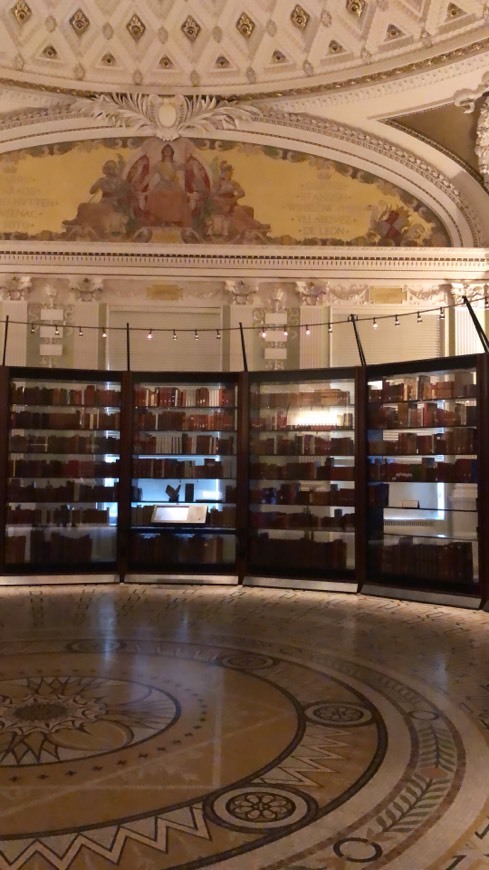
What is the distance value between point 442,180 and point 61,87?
6065 millimetres

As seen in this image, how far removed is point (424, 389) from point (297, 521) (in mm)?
2378

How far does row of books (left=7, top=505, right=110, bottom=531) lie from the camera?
9.09 meters

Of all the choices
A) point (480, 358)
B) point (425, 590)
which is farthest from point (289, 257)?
point (425, 590)

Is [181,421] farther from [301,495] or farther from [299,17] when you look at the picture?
[299,17]

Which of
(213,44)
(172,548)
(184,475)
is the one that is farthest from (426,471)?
(213,44)

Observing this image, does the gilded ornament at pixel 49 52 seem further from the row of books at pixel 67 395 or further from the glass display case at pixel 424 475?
the glass display case at pixel 424 475

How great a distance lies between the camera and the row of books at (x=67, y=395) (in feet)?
30.1

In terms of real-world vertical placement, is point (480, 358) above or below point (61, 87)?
below

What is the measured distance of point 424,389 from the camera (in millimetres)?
8398

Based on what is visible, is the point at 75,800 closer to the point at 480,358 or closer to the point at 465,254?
the point at 480,358

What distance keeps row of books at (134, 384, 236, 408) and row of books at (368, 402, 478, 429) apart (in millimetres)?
2006

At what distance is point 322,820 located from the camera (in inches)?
115

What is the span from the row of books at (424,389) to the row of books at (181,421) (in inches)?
81.5

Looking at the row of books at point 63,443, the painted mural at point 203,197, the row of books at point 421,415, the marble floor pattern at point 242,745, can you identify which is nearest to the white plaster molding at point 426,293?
the painted mural at point 203,197
